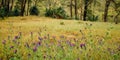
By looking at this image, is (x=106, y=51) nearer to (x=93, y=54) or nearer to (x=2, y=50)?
(x=93, y=54)

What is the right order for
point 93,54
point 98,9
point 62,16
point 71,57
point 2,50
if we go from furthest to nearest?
point 98,9 < point 62,16 < point 2,50 < point 93,54 < point 71,57

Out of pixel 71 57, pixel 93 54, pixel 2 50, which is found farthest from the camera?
pixel 2 50

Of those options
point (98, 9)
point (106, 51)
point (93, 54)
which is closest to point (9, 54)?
point (93, 54)

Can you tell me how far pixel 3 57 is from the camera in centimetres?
714

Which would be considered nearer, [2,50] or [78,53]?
[78,53]

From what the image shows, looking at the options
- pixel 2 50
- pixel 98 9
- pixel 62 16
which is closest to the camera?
pixel 2 50

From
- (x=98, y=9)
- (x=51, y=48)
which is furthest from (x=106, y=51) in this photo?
(x=98, y=9)

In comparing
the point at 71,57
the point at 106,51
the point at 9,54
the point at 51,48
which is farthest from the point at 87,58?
the point at 9,54

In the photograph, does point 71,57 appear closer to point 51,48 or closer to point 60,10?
point 51,48

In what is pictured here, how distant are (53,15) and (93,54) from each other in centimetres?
5201

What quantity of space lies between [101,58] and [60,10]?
5335 centimetres

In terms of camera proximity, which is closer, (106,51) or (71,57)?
(71,57)

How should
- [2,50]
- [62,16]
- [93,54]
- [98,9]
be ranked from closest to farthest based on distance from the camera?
[93,54]
[2,50]
[62,16]
[98,9]

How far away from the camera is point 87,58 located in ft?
21.3
